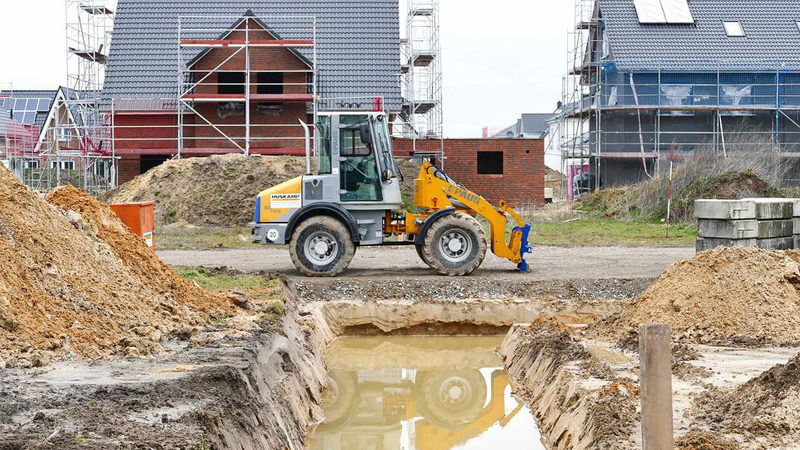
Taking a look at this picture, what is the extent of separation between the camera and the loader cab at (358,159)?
16109mm

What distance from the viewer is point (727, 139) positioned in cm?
→ 3522

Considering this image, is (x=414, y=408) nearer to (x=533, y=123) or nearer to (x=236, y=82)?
(x=236, y=82)

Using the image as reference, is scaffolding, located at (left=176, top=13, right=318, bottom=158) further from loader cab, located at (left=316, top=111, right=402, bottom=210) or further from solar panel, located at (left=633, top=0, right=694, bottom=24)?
loader cab, located at (left=316, top=111, right=402, bottom=210)

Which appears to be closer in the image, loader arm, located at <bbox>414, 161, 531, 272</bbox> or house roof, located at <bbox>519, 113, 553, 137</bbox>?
loader arm, located at <bbox>414, 161, 531, 272</bbox>

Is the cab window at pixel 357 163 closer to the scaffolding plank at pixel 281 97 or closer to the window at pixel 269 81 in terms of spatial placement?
the scaffolding plank at pixel 281 97

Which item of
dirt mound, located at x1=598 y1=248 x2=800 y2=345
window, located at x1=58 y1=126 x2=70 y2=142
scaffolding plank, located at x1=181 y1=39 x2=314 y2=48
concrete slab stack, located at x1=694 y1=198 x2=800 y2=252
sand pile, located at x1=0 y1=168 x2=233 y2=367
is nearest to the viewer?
sand pile, located at x1=0 y1=168 x2=233 y2=367

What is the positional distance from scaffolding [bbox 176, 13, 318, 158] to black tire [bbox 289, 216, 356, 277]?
16.3 metres

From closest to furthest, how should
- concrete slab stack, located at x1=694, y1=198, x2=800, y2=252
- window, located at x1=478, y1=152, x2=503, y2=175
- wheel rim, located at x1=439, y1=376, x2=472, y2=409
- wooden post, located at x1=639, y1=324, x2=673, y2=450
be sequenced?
wooden post, located at x1=639, y1=324, x2=673, y2=450
wheel rim, located at x1=439, y1=376, x2=472, y2=409
concrete slab stack, located at x1=694, y1=198, x2=800, y2=252
window, located at x1=478, y1=152, x2=503, y2=175

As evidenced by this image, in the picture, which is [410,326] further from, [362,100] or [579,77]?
[579,77]

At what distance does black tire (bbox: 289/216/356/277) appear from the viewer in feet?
53.5

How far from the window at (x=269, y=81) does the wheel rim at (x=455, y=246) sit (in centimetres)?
1830

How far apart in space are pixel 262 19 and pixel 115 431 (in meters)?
29.0

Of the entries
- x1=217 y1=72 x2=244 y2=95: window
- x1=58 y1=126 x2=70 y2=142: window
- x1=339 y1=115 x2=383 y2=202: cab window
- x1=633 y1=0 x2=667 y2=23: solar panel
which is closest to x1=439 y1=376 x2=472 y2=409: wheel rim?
x1=339 y1=115 x2=383 y2=202: cab window

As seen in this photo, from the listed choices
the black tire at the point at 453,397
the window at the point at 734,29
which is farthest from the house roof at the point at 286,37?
the black tire at the point at 453,397
